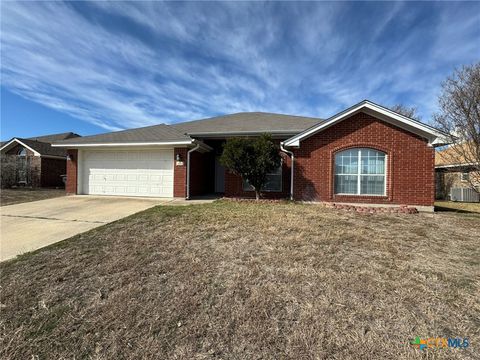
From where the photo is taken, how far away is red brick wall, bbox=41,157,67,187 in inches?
763

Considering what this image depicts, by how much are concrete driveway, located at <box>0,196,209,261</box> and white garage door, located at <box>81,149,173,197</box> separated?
101 inches

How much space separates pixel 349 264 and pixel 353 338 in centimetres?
172

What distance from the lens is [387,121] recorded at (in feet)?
30.9

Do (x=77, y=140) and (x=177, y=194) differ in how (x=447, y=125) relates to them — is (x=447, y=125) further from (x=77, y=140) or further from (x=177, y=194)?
(x=77, y=140)

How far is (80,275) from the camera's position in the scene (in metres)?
3.79

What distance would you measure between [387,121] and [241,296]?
9223 mm

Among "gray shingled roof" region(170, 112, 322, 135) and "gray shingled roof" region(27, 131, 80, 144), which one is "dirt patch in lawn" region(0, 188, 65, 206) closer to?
"gray shingled roof" region(170, 112, 322, 135)

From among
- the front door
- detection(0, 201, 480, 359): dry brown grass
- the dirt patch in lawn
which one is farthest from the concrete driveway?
the front door

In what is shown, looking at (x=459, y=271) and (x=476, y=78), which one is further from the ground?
(x=476, y=78)

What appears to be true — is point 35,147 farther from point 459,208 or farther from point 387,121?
point 459,208

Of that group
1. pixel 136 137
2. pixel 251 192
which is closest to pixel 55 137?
pixel 136 137

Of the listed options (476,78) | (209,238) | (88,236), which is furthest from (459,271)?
(476,78)
